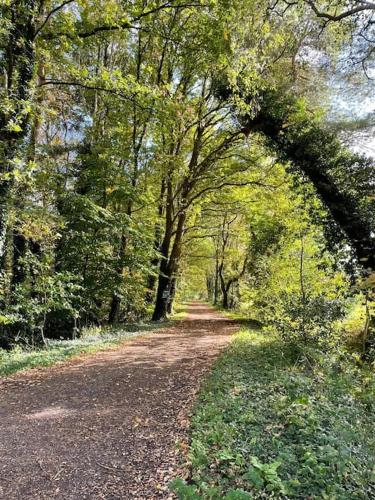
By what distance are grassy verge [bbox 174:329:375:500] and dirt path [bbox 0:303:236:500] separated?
0.42 metres

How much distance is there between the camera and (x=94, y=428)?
434cm

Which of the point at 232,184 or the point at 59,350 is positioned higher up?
the point at 232,184

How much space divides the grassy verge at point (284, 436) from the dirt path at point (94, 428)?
0.42 m

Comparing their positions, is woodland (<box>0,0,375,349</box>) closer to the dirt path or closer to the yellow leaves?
the dirt path

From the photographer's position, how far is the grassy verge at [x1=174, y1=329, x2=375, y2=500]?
288 centimetres

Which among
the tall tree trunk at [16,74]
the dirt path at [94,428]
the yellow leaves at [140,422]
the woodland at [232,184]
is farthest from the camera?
the tall tree trunk at [16,74]

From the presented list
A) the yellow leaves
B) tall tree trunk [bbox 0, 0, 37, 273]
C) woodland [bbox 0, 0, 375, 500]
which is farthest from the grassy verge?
tall tree trunk [bbox 0, 0, 37, 273]

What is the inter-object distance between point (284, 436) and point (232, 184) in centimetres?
1281

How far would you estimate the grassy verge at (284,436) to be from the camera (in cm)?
288

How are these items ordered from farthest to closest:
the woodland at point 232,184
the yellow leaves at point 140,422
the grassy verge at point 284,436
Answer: the yellow leaves at point 140,422, the woodland at point 232,184, the grassy verge at point 284,436

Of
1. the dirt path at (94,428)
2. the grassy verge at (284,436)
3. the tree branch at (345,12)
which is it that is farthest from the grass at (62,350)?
the tree branch at (345,12)

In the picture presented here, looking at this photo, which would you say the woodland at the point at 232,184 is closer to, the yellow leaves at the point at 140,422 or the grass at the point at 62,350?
the grass at the point at 62,350

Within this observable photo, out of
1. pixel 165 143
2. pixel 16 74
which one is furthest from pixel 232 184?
pixel 16 74

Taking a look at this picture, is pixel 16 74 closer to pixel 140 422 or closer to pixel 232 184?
pixel 140 422
